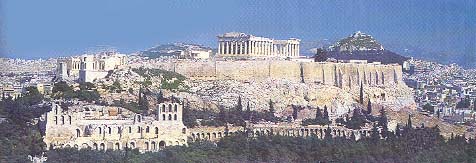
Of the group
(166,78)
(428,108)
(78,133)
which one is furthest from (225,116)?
(428,108)

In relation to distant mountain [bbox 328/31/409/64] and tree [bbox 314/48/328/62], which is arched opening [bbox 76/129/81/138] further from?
distant mountain [bbox 328/31/409/64]

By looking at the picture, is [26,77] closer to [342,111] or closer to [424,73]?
[342,111]

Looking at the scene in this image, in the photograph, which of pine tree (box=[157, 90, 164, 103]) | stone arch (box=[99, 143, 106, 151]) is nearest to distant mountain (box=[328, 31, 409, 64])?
pine tree (box=[157, 90, 164, 103])

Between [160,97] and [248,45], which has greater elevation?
[248,45]

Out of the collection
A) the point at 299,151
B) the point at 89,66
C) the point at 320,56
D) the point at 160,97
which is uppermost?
the point at 320,56

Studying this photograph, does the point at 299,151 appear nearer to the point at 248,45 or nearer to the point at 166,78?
the point at 166,78

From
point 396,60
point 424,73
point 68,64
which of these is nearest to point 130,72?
point 68,64
